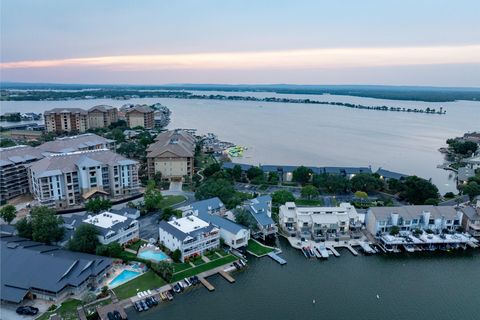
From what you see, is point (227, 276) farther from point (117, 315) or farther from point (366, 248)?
point (366, 248)

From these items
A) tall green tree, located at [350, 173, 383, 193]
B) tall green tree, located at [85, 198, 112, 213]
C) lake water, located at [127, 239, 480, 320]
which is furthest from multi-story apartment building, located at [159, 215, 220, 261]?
tall green tree, located at [350, 173, 383, 193]

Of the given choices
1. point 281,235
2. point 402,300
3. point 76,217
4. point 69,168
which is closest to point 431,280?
point 402,300

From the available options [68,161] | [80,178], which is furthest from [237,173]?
[68,161]

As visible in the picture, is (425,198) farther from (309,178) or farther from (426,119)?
(426,119)

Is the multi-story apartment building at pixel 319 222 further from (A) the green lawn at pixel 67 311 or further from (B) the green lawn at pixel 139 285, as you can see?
(A) the green lawn at pixel 67 311

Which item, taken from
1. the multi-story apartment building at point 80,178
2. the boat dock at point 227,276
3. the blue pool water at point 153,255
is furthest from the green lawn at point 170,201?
the boat dock at point 227,276
